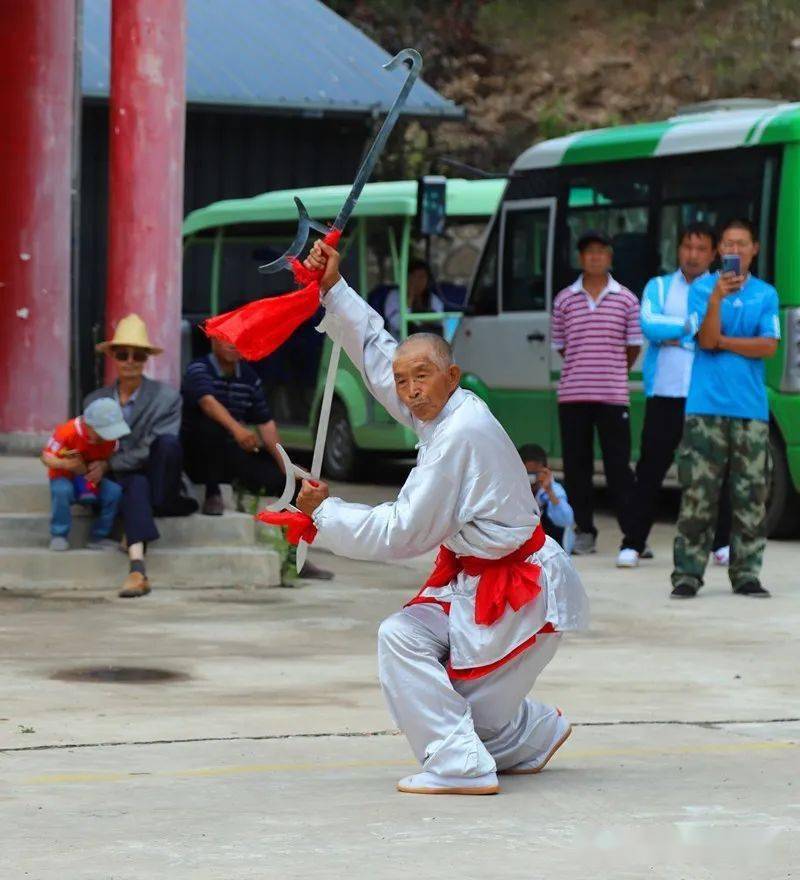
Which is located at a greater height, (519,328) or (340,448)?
(519,328)

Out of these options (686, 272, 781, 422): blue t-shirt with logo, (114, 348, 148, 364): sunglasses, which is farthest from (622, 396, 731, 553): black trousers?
(114, 348, 148, 364): sunglasses

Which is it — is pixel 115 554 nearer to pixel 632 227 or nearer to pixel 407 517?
pixel 407 517

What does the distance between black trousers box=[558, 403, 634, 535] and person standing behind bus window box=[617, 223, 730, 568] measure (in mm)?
276

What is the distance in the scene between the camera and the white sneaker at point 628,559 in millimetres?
12219

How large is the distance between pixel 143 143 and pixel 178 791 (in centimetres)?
584

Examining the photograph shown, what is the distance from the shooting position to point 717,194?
14586 millimetres

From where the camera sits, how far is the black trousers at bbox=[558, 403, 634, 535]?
12758 mm

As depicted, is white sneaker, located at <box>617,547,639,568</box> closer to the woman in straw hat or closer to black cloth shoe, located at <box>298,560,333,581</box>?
black cloth shoe, located at <box>298,560,333,581</box>

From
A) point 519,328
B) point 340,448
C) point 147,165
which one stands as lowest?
point 340,448

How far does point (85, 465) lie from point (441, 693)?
4903mm

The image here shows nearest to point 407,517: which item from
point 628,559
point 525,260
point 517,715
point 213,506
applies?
point 517,715

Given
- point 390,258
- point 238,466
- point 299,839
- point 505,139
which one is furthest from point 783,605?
point 505,139

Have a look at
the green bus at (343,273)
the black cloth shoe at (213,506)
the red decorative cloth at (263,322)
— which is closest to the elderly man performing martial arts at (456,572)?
the red decorative cloth at (263,322)

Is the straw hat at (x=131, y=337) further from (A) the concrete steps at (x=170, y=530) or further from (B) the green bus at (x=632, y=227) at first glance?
(B) the green bus at (x=632, y=227)
